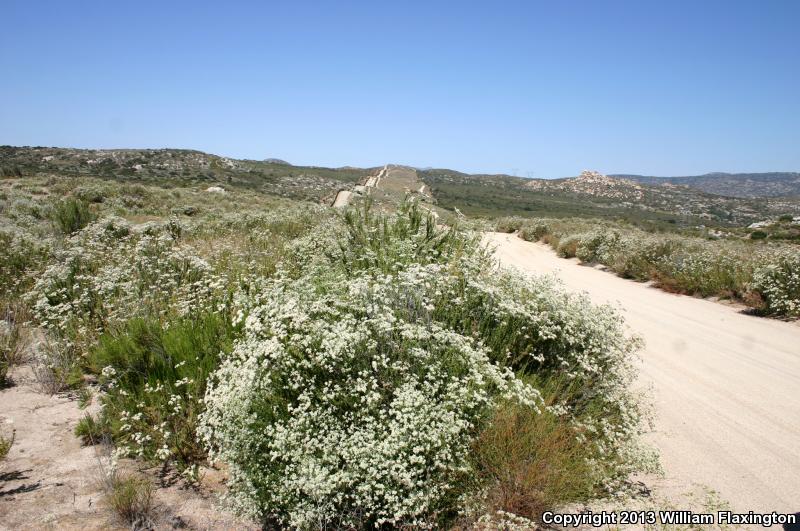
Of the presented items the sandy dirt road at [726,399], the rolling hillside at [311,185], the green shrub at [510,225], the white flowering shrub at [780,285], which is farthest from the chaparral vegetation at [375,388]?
the green shrub at [510,225]

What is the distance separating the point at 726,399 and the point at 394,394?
3949 millimetres

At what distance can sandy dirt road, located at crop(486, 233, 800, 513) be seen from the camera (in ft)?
11.8

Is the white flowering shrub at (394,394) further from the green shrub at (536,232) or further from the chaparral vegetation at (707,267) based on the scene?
the green shrub at (536,232)

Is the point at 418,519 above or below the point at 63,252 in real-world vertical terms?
below

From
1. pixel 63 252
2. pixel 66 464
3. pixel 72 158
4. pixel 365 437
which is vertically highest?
pixel 72 158

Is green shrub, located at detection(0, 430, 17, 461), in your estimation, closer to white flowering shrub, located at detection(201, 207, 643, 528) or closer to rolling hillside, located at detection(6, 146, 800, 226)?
white flowering shrub, located at detection(201, 207, 643, 528)

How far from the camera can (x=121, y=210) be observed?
16344 millimetres

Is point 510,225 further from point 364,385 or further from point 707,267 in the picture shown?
point 364,385

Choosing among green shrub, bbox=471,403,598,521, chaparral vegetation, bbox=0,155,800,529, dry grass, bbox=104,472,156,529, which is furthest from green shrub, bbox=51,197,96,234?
green shrub, bbox=471,403,598,521

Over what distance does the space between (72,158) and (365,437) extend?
68948 millimetres

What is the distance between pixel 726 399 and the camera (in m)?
4.85

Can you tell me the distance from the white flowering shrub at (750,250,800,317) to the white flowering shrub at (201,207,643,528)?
570 cm

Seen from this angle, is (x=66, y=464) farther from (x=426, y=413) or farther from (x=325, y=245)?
(x=325, y=245)

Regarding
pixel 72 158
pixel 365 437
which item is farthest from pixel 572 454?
pixel 72 158
